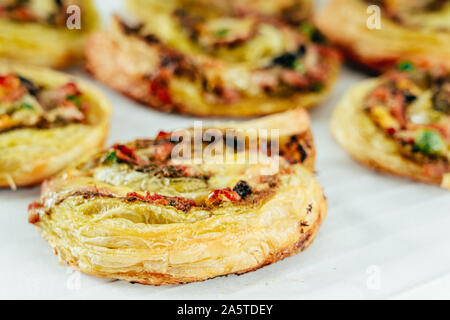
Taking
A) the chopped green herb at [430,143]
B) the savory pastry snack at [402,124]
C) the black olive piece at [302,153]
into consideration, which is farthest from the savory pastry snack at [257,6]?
the black olive piece at [302,153]

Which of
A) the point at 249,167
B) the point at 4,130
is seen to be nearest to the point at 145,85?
the point at 4,130

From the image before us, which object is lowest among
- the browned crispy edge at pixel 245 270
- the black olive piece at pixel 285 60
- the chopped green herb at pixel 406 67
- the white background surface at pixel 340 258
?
the white background surface at pixel 340 258

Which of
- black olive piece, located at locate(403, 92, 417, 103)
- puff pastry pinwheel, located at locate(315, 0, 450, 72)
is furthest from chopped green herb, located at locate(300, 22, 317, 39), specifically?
black olive piece, located at locate(403, 92, 417, 103)

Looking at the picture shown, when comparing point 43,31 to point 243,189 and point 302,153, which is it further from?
point 243,189

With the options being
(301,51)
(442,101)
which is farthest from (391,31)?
(442,101)

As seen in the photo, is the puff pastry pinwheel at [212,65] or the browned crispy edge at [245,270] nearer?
the browned crispy edge at [245,270]

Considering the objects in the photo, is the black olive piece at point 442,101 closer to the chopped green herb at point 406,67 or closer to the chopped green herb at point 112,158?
the chopped green herb at point 406,67

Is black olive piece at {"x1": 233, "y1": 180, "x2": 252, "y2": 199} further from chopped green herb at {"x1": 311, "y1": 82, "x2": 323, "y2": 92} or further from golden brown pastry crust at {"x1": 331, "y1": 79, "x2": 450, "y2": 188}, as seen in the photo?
chopped green herb at {"x1": 311, "y1": 82, "x2": 323, "y2": 92}
